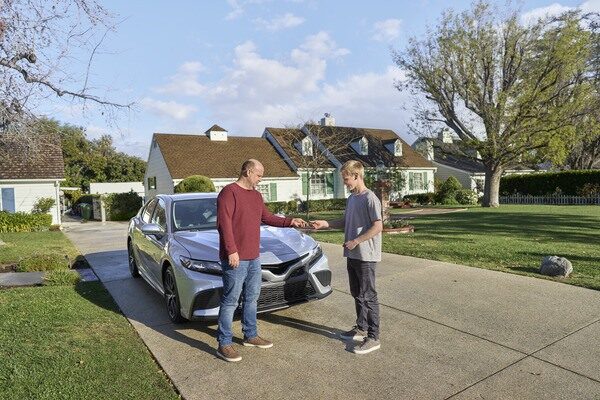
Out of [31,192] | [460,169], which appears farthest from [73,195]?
[460,169]

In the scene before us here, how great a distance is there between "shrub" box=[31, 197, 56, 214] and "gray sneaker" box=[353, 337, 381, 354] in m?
23.5

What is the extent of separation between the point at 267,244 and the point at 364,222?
50.5 inches

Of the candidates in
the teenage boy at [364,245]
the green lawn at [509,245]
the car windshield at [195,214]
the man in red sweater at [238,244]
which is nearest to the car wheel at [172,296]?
the car windshield at [195,214]

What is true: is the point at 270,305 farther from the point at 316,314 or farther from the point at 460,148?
the point at 460,148

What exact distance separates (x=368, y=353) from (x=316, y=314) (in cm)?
130

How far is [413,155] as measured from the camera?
40062 mm

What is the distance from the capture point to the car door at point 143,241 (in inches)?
252

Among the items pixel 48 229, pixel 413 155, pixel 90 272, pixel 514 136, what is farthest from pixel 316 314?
pixel 413 155

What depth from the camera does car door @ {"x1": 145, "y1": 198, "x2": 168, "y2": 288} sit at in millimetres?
5484

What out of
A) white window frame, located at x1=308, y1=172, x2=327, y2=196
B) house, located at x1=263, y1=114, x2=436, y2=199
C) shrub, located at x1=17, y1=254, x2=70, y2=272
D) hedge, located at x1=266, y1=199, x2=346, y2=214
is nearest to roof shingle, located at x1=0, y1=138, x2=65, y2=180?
hedge, located at x1=266, y1=199, x2=346, y2=214

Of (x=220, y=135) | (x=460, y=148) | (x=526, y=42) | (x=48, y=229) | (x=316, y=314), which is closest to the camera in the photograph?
(x=316, y=314)

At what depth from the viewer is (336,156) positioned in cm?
3531

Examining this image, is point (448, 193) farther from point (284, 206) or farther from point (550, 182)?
point (284, 206)

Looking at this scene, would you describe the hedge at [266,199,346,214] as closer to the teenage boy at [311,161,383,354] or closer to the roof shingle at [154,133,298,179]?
the roof shingle at [154,133,298,179]
